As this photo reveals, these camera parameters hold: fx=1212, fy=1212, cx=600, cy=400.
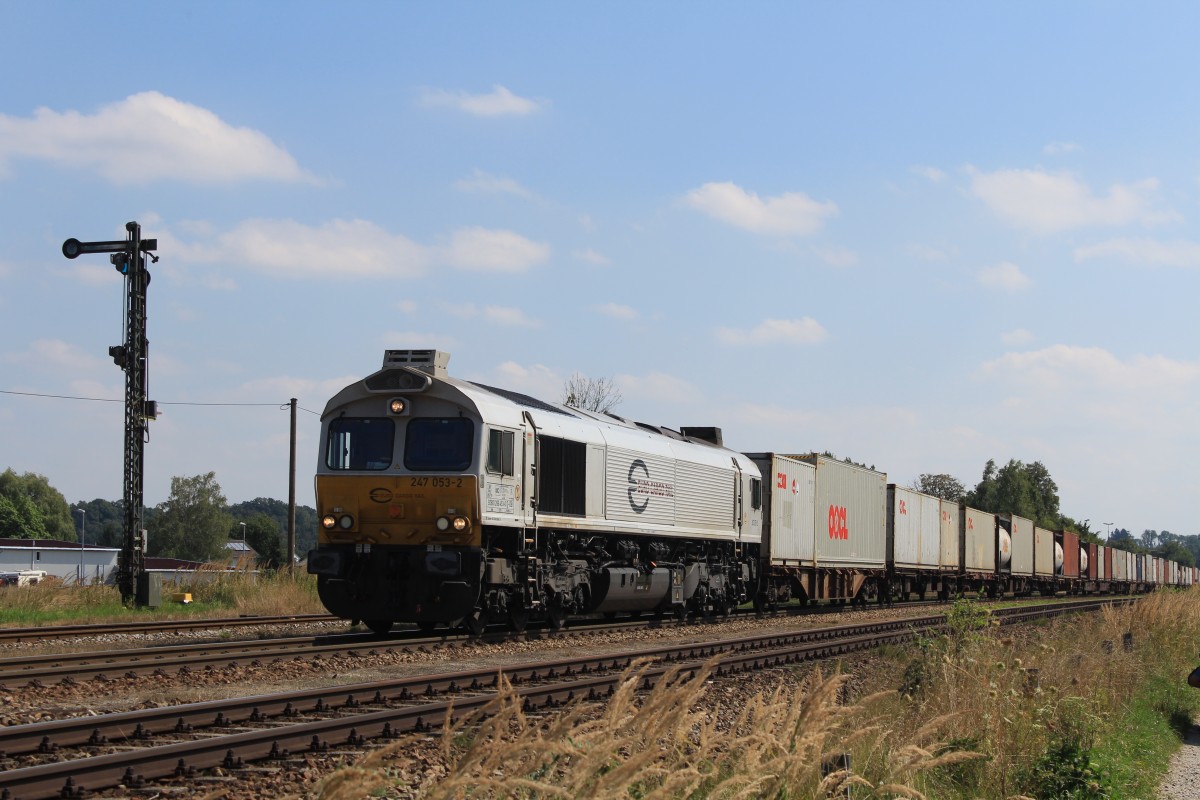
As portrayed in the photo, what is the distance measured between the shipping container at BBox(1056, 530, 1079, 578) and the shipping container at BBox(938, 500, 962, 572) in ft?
58.3

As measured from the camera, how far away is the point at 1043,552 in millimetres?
55656

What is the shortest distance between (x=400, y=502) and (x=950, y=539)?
97.0 feet

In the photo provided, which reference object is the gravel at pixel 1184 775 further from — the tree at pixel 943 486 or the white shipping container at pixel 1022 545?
the tree at pixel 943 486

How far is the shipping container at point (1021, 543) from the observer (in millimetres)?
50656

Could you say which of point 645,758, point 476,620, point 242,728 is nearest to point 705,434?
point 476,620

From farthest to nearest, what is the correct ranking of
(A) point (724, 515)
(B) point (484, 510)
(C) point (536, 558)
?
(A) point (724, 515)
(C) point (536, 558)
(B) point (484, 510)

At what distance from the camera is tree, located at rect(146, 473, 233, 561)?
123 m

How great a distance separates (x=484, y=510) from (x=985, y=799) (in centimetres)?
950

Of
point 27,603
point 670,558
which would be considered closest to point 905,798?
point 670,558

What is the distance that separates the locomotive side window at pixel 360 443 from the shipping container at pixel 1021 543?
37.5 metres

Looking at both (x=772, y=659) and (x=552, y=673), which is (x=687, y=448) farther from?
(x=552, y=673)

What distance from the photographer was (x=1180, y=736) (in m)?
15.0

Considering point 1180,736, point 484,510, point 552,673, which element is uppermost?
point 484,510

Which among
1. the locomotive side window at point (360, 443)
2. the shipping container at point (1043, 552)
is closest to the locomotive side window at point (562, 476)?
the locomotive side window at point (360, 443)
